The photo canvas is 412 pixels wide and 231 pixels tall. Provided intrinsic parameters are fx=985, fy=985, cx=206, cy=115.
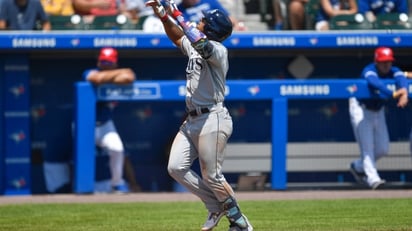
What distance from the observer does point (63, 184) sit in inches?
488

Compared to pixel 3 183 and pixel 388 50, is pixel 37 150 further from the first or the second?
pixel 388 50

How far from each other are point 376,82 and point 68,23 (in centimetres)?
382

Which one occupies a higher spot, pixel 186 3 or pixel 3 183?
pixel 186 3

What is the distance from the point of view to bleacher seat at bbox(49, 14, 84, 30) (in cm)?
1205

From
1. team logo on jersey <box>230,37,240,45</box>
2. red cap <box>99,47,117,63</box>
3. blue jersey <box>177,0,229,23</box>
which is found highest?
blue jersey <box>177,0,229,23</box>

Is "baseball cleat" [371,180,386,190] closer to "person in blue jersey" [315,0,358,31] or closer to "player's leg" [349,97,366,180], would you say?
"player's leg" [349,97,366,180]

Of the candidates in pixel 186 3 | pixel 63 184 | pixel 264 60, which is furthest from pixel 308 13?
pixel 63 184

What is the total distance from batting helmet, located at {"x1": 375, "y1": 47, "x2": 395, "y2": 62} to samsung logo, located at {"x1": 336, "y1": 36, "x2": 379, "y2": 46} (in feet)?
1.01

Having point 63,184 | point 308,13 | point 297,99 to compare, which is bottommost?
point 63,184

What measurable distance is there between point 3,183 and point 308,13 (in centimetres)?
446

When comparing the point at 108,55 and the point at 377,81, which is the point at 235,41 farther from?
the point at 377,81

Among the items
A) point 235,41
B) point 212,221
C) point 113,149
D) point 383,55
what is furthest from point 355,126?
point 212,221

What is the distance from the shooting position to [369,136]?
1204 cm

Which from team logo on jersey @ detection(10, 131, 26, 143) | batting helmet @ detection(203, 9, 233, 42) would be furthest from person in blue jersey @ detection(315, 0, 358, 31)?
batting helmet @ detection(203, 9, 233, 42)
